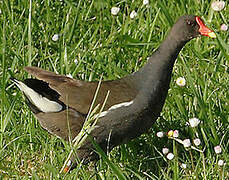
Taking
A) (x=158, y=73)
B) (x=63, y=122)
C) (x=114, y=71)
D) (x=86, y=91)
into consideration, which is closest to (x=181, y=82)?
(x=158, y=73)

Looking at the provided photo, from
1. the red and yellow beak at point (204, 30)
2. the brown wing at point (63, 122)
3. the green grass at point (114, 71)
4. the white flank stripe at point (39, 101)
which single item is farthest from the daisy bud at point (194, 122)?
the white flank stripe at point (39, 101)

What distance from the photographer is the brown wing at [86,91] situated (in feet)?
10.7

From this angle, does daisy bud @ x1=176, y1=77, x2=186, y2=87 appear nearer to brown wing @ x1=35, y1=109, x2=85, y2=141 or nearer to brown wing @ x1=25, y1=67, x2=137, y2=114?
brown wing @ x1=25, y1=67, x2=137, y2=114

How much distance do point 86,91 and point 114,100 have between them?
178 mm

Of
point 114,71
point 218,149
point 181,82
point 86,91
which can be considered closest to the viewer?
point 218,149

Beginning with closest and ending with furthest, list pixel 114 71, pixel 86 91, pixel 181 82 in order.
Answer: pixel 86 91, pixel 181 82, pixel 114 71

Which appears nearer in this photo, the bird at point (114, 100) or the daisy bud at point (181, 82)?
the bird at point (114, 100)

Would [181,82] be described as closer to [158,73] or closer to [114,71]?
[158,73]

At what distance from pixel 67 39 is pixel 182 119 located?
Answer: 1127 mm

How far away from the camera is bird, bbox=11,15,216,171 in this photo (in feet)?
10.6

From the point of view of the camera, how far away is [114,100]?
3.25 metres

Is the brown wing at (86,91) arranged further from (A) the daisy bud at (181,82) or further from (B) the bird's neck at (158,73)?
(A) the daisy bud at (181,82)

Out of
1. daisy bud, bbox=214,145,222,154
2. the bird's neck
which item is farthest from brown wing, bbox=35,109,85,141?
daisy bud, bbox=214,145,222,154

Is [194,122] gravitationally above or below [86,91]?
below
